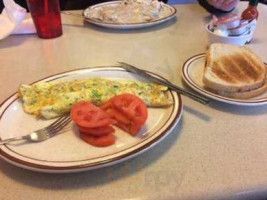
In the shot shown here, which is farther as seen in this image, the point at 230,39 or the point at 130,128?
the point at 230,39

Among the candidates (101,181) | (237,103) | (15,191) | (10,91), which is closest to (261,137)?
(237,103)

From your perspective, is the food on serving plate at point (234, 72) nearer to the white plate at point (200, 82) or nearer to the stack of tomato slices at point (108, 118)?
the white plate at point (200, 82)

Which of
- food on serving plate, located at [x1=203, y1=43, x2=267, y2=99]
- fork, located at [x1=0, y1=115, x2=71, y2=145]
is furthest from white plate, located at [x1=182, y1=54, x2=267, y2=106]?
fork, located at [x1=0, y1=115, x2=71, y2=145]

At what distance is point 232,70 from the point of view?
726 millimetres

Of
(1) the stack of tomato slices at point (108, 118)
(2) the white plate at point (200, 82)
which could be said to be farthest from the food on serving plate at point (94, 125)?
(2) the white plate at point (200, 82)

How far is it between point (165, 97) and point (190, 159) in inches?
6.1

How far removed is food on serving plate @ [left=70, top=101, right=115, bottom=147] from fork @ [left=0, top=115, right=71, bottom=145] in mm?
46

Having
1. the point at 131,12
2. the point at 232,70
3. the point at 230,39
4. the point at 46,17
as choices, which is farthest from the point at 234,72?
the point at 46,17

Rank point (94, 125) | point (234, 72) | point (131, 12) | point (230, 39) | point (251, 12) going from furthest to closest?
point (131, 12) → point (251, 12) → point (230, 39) → point (234, 72) → point (94, 125)

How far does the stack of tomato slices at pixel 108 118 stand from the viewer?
0.51m

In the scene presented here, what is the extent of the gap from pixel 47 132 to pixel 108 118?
12 centimetres

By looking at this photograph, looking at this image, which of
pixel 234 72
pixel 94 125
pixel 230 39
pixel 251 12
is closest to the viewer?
pixel 94 125

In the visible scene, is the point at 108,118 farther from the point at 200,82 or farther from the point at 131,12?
the point at 131,12

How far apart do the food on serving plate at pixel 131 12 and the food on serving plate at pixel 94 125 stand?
0.64 meters
